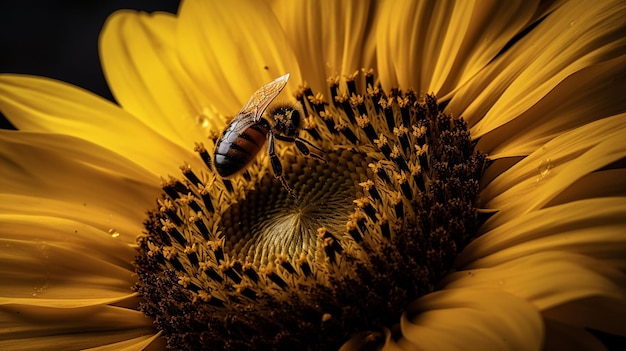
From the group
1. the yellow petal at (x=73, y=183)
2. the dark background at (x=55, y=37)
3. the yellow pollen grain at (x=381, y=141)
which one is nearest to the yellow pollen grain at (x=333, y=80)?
the yellow pollen grain at (x=381, y=141)


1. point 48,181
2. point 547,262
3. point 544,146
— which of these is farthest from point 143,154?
point 547,262

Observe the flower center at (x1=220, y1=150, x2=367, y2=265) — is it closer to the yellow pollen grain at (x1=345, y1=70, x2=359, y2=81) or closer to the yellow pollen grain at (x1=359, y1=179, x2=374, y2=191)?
the yellow pollen grain at (x1=359, y1=179, x2=374, y2=191)

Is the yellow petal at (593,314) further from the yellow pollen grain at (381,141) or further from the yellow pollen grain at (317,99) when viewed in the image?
the yellow pollen grain at (317,99)

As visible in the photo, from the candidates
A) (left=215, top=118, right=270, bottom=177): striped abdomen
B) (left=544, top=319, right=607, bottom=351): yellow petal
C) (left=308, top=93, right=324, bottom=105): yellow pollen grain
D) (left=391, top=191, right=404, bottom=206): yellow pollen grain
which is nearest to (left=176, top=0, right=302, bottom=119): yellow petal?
(left=308, top=93, right=324, bottom=105): yellow pollen grain

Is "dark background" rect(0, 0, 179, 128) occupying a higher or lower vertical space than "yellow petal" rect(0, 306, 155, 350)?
higher

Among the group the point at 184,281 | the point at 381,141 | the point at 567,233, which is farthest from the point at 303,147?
the point at 567,233

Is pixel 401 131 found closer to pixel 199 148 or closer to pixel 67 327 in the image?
pixel 199 148
